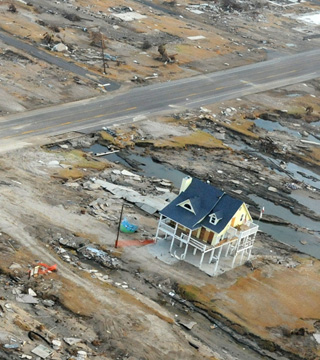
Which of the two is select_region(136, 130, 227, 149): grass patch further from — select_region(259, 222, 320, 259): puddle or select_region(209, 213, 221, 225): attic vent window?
select_region(209, 213, 221, 225): attic vent window

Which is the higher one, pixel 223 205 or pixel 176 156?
pixel 223 205

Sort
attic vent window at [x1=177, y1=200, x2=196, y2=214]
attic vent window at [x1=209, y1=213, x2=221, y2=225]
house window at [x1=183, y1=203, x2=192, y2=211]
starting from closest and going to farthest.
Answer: attic vent window at [x1=209, y1=213, x2=221, y2=225]
attic vent window at [x1=177, y1=200, x2=196, y2=214]
house window at [x1=183, y1=203, x2=192, y2=211]

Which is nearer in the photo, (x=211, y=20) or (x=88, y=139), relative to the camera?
(x=88, y=139)

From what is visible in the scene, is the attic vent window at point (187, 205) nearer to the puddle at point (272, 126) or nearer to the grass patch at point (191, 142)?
the grass patch at point (191, 142)

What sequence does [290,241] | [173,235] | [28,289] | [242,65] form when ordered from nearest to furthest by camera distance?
[28,289], [173,235], [290,241], [242,65]

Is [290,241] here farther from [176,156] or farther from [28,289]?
[28,289]

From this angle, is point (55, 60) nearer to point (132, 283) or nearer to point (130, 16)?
point (130, 16)

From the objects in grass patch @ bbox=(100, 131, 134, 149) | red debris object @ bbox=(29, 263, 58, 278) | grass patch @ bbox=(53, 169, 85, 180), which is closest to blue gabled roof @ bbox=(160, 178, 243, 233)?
red debris object @ bbox=(29, 263, 58, 278)

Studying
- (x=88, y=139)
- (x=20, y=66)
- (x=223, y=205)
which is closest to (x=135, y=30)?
(x=20, y=66)
